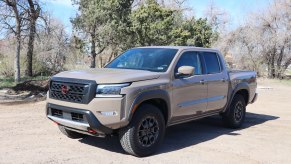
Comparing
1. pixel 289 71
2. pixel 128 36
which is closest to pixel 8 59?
pixel 128 36

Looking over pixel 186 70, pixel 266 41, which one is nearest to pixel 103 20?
pixel 266 41

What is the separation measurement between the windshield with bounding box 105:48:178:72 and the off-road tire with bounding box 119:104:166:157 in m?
0.88

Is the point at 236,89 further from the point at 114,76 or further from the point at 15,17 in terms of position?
the point at 15,17

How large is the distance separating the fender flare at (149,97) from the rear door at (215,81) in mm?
1378

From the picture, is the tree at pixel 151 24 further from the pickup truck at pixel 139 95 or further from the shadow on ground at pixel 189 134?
the pickup truck at pixel 139 95

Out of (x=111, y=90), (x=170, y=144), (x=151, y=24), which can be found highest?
(x=151, y=24)

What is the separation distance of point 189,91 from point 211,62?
1284 mm

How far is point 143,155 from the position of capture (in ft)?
19.4

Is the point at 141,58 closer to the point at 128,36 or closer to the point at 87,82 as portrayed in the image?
the point at 87,82

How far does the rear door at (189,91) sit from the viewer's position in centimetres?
648

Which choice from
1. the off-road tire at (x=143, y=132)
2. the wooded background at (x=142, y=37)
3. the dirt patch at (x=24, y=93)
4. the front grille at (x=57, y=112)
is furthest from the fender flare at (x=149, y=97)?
the wooded background at (x=142, y=37)

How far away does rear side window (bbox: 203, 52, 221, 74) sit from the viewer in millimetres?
7539

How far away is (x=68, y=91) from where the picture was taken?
579 cm

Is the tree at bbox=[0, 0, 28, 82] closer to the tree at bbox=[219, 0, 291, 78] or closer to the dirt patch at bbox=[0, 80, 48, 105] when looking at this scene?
the dirt patch at bbox=[0, 80, 48, 105]
